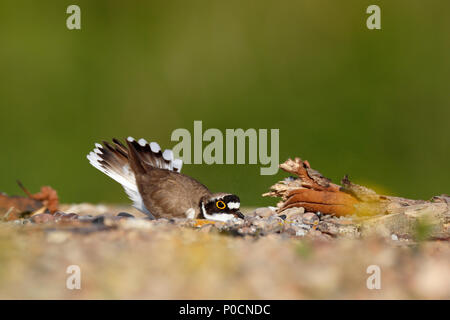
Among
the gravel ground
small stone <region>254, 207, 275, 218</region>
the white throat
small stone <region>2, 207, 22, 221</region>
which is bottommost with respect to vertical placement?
small stone <region>2, 207, 22, 221</region>

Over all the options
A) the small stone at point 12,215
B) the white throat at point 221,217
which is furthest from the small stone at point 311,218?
the small stone at point 12,215

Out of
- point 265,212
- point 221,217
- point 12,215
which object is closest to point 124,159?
point 12,215

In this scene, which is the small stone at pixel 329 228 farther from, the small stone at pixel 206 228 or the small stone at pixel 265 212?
the small stone at pixel 206 228

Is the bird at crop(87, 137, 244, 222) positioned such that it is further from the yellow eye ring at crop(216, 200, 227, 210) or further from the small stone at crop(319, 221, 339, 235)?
the small stone at crop(319, 221, 339, 235)

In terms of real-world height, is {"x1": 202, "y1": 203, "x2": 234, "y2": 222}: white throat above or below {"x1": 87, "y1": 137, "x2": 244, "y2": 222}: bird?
below

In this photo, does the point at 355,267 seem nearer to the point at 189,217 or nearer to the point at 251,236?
the point at 251,236

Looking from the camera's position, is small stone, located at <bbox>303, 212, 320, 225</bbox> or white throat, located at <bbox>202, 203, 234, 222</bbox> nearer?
small stone, located at <bbox>303, 212, 320, 225</bbox>

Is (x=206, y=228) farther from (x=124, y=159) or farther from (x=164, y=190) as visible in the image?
(x=124, y=159)

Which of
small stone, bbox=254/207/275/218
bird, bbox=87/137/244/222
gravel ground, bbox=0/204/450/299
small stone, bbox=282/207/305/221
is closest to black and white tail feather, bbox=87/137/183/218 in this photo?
bird, bbox=87/137/244/222
